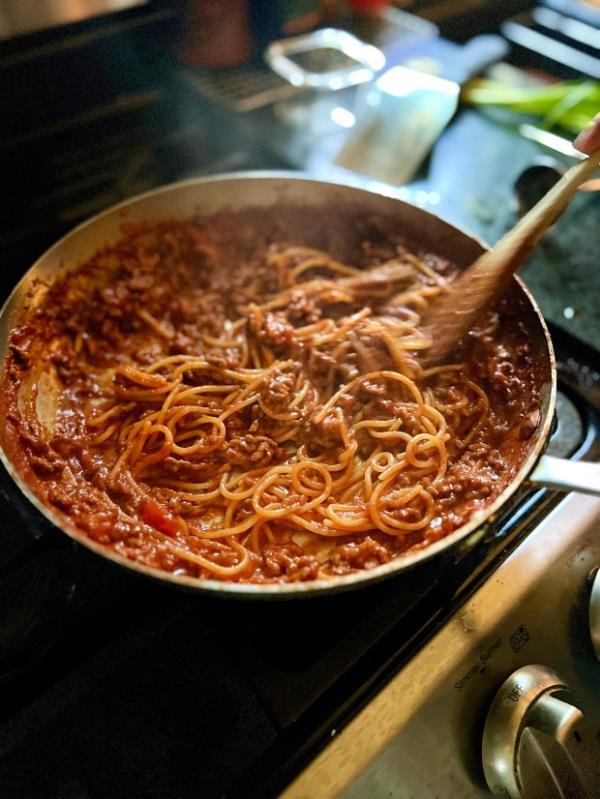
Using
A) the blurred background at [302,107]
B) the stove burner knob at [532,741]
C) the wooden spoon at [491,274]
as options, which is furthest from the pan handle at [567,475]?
the blurred background at [302,107]

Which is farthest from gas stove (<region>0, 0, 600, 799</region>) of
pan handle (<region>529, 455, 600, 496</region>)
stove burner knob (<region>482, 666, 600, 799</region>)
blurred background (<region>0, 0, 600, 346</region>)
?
blurred background (<region>0, 0, 600, 346</region>)

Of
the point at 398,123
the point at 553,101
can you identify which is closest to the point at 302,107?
the point at 398,123

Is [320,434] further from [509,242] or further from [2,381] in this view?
[2,381]

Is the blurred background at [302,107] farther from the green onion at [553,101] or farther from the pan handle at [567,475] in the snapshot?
the pan handle at [567,475]

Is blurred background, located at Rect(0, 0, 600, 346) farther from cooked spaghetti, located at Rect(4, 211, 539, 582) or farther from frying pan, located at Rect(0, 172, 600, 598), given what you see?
cooked spaghetti, located at Rect(4, 211, 539, 582)

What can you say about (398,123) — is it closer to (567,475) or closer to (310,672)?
(567,475)

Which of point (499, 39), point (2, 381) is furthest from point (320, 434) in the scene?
point (499, 39)

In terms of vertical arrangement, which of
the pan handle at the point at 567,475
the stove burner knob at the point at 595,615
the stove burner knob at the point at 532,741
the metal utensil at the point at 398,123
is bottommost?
the stove burner knob at the point at 532,741
